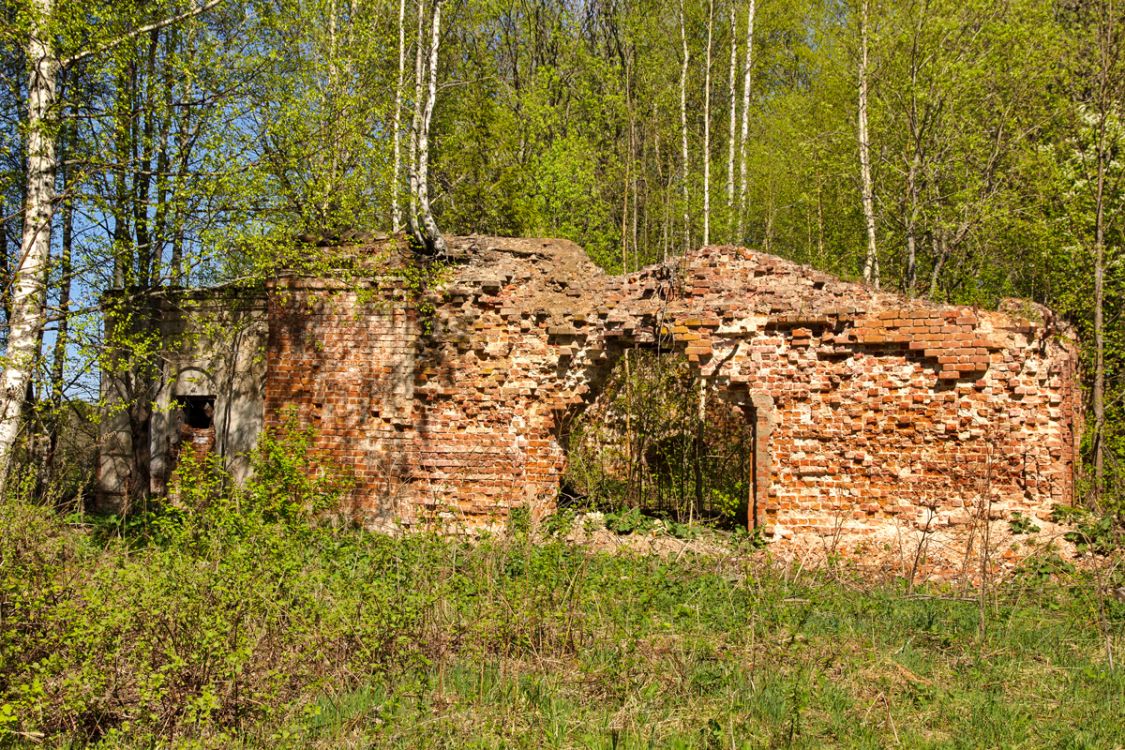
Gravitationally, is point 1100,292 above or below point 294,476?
above

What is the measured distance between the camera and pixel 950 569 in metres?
7.41

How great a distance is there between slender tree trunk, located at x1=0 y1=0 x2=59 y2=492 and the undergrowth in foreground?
158cm

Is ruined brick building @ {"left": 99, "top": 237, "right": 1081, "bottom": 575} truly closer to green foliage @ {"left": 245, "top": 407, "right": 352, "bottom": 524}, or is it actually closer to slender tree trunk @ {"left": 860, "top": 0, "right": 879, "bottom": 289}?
green foliage @ {"left": 245, "top": 407, "right": 352, "bottom": 524}

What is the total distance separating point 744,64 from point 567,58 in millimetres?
4452

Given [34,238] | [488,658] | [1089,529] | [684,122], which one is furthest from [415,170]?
[684,122]

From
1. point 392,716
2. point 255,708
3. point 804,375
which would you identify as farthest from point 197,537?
point 804,375

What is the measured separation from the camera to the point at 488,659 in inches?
188

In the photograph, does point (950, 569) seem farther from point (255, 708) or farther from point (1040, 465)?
point (255, 708)

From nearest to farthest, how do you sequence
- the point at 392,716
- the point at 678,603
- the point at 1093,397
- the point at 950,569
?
the point at 392,716 → the point at 678,603 → the point at 950,569 → the point at 1093,397

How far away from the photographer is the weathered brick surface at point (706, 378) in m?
7.82

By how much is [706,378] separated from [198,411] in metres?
6.53

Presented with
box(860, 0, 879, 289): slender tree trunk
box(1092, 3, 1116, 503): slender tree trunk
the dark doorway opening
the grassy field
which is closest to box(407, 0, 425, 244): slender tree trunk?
the dark doorway opening

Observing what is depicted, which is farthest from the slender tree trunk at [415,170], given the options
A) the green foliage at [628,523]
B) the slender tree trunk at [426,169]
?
the green foliage at [628,523]

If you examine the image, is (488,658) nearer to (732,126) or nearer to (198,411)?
(198,411)
